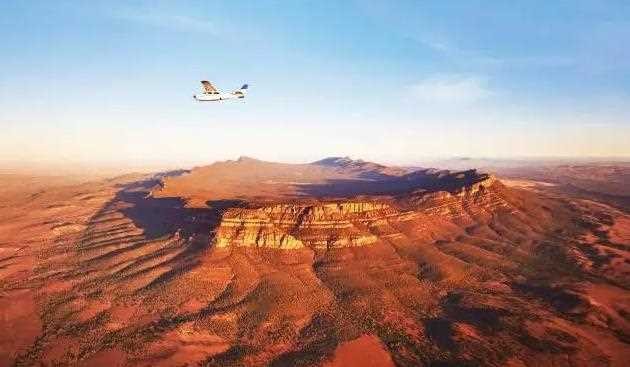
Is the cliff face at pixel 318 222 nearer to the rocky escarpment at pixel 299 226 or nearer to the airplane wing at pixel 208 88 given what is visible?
the rocky escarpment at pixel 299 226

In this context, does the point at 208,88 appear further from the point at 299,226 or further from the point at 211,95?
the point at 299,226

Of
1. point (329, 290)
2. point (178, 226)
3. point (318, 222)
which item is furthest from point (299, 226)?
point (178, 226)

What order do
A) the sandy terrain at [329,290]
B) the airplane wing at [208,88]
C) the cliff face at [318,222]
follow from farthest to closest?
the cliff face at [318,222] < the airplane wing at [208,88] < the sandy terrain at [329,290]

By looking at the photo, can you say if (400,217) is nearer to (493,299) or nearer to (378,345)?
(493,299)

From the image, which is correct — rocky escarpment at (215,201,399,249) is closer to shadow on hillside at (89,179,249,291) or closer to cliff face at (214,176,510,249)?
cliff face at (214,176,510,249)

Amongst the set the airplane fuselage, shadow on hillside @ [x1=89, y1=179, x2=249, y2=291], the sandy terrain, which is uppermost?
the airplane fuselage

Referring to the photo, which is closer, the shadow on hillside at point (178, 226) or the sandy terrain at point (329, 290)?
the sandy terrain at point (329, 290)

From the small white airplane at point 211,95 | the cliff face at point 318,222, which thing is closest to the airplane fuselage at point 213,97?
the small white airplane at point 211,95

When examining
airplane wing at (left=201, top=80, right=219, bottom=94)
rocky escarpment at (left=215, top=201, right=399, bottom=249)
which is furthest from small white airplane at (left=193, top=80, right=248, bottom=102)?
rocky escarpment at (left=215, top=201, right=399, bottom=249)
